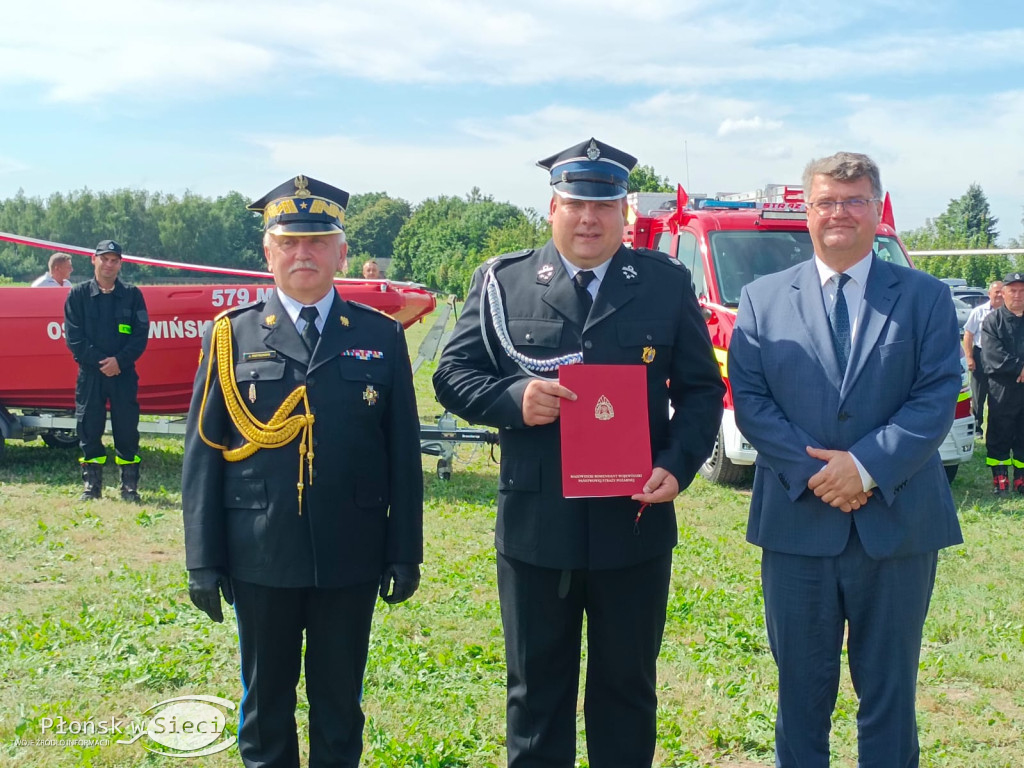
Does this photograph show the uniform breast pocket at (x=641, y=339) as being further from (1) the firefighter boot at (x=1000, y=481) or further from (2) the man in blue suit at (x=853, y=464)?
(1) the firefighter boot at (x=1000, y=481)

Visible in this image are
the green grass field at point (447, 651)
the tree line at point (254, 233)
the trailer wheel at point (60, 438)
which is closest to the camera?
the green grass field at point (447, 651)

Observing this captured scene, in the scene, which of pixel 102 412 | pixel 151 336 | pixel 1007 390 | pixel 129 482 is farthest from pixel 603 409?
pixel 151 336

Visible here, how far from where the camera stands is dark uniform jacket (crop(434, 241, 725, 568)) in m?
2.84

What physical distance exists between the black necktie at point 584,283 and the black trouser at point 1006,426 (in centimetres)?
715

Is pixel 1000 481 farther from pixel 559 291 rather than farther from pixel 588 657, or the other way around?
pixel 559 291

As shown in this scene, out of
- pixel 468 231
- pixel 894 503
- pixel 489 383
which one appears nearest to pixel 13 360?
pixel 489 383

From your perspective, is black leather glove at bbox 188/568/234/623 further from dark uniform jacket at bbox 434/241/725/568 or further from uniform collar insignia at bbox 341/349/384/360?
dark uniform jacket at bbox 434/241/725/568

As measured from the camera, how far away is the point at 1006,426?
8750 mm

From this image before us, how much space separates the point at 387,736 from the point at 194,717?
2.80 ft

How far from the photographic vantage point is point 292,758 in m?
2.97

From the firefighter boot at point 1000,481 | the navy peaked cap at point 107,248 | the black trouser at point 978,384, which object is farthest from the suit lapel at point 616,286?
the black trouser at point 978,384

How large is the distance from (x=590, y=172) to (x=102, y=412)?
21.8 ft

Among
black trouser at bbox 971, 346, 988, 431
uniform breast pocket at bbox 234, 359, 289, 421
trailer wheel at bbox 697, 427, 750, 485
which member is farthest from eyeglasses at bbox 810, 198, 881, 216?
black trouser at bbox 971, 346, 988, 431

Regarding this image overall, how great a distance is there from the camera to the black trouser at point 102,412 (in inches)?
320
